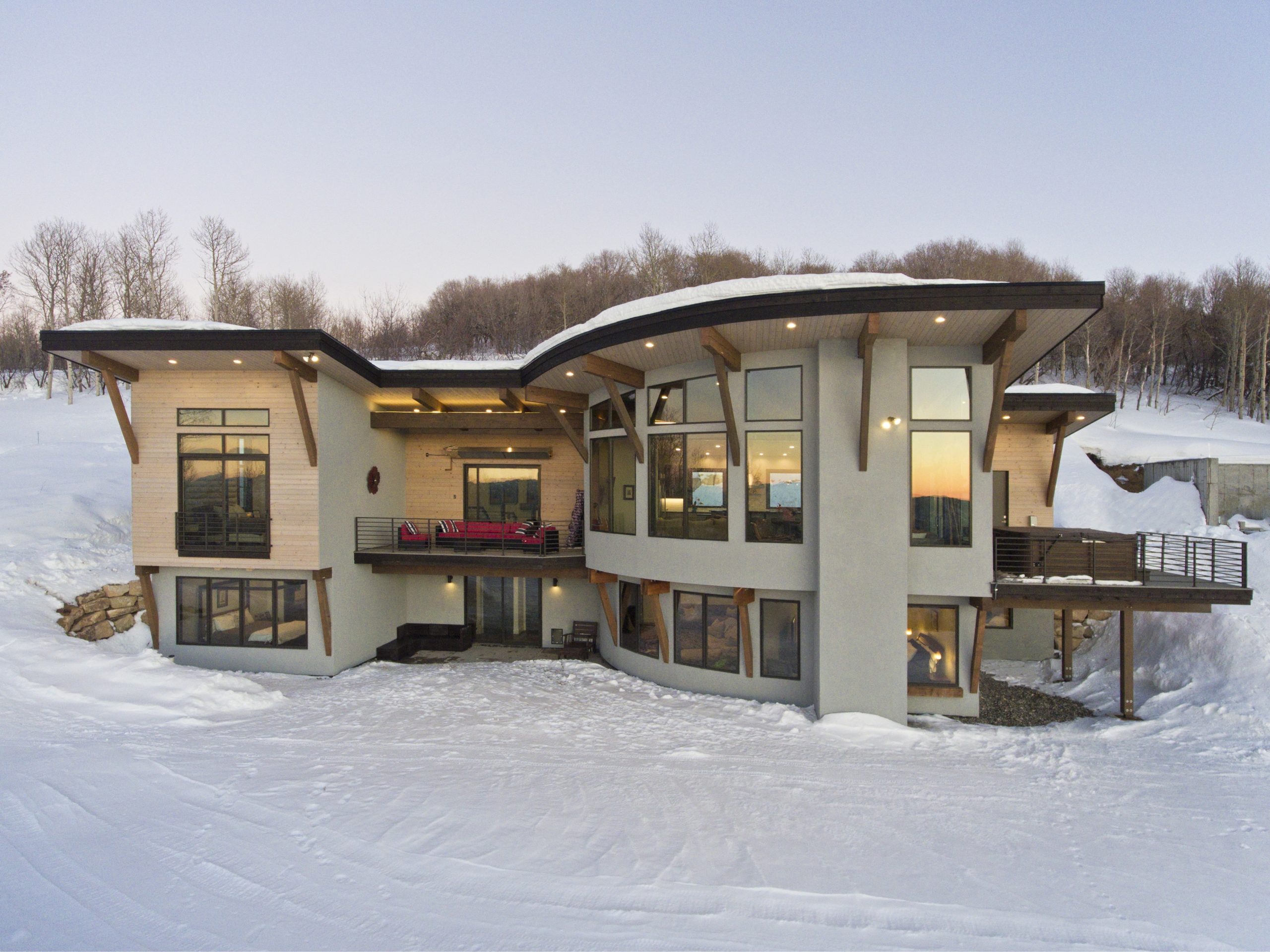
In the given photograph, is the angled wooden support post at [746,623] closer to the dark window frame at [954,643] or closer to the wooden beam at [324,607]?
the dark window frame at [954,643]

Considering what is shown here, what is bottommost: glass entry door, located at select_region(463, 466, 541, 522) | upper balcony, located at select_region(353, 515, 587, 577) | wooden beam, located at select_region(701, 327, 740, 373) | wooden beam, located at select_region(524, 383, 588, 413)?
upper balcony, located at select_region(353, 515, 587, 577)

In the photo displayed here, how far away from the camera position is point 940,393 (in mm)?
8000

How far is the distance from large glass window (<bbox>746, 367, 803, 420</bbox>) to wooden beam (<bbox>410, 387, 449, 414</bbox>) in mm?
6919

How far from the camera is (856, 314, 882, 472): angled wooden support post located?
7.12 meters

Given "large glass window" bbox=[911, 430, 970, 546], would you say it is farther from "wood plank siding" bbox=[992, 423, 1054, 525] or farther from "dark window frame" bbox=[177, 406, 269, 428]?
"dark window frame" bbox=[177, 406, 269, 428]

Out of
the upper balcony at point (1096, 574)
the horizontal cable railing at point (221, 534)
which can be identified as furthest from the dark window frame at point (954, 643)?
the horizontal cable railing at point (221, 534)

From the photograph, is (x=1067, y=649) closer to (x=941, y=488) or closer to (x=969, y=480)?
(x=969, y=480)

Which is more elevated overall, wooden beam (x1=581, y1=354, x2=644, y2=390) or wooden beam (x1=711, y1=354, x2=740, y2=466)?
wooden beam (x1=581, y1=354, x2=644, y2=390)

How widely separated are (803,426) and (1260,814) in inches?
234

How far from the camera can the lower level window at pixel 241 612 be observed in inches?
419

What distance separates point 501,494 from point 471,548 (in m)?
1.81

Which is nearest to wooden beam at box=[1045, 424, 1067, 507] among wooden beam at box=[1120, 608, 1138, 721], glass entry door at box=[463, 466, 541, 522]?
wooden beam at box=[1120, 608, 1138, 721]

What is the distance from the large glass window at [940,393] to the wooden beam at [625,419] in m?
4.10

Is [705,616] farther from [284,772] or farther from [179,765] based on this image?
[179,765]
